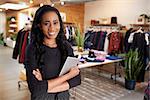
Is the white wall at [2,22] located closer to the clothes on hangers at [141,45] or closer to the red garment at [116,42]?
the red garment at [116,42]

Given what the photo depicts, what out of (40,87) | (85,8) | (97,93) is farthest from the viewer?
(85,8)

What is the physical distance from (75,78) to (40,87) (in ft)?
0.96

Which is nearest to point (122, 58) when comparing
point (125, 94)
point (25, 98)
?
point (125, 94)

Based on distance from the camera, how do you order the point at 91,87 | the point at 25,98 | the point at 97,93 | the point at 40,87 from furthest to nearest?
the point at 91,87
the point at 97,93
the point at 25,98
the point at 40,87

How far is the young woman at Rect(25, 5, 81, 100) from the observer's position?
1.23 meters

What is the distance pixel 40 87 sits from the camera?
121 centimetres

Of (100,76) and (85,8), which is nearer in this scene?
(100,76)

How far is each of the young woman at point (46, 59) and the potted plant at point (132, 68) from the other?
2.99m

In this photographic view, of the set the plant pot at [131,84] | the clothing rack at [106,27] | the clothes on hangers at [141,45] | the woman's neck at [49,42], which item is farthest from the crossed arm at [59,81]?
the clothing rack at [106,27]

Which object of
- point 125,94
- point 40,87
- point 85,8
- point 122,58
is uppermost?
point 85,8

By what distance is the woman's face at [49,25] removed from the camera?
1.26 meters

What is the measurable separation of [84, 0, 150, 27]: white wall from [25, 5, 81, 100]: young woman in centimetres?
434

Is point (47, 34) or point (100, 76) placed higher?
point (47, 34)

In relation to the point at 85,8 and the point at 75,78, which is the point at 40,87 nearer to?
the point at 75,78
